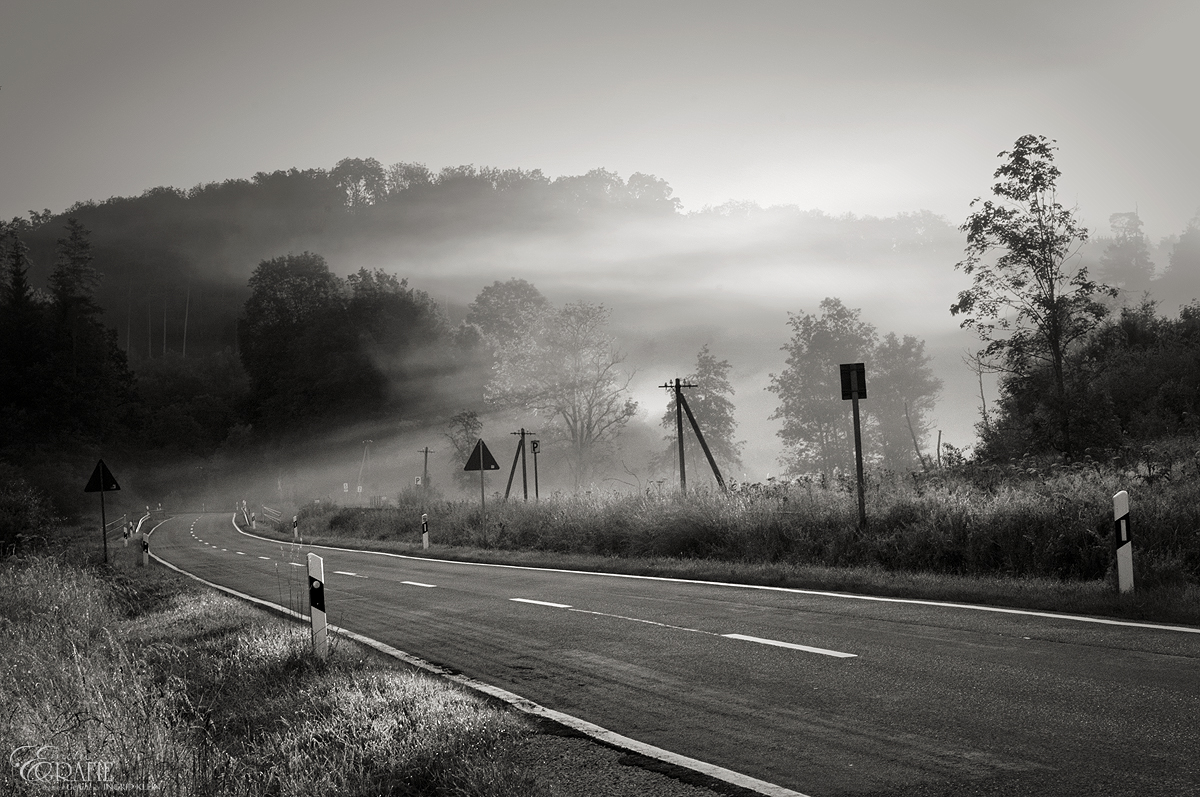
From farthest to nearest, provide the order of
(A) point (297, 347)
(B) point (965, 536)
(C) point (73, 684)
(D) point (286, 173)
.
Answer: (D) point (286, 173)
(A) point (297, 347)
(B) point (965, 536)
(C) point (73, 684)

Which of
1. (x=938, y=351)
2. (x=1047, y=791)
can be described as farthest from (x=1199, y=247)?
(x=1047, y=791)

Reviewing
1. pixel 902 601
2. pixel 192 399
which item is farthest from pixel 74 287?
pixel 902 601

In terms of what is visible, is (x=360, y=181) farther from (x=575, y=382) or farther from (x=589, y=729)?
(x=589, y=729)

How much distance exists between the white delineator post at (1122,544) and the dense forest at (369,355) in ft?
58.9

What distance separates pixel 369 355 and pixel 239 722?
7605 centimetres

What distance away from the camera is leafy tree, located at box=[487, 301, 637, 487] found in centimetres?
5978

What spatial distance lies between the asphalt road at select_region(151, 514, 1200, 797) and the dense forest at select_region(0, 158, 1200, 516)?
2037 centimetres

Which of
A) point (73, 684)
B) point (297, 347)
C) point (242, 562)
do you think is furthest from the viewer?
point (297, 347)

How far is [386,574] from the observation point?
59.3ft

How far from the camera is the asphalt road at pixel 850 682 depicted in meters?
4.59

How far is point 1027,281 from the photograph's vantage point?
3152 centimetres

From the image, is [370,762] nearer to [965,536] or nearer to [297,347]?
[965,536]

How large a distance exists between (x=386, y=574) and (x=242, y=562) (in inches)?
325

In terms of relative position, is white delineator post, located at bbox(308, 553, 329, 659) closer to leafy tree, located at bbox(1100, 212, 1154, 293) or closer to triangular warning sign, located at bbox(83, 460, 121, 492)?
triangular warning sign, located at bbox(83, 460, 121, 492)
